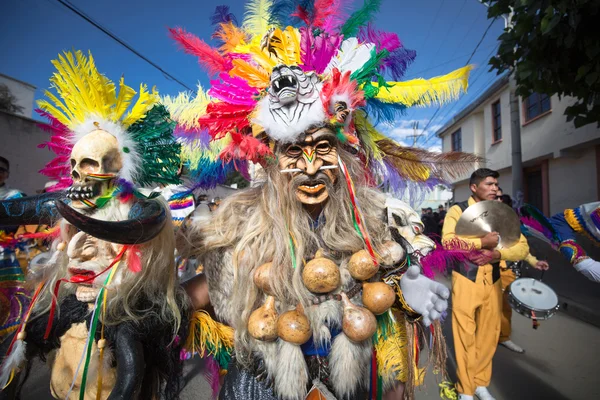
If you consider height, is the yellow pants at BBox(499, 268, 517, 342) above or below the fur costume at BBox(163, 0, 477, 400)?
below

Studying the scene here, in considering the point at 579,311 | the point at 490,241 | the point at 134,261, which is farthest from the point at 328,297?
the point at 579,311

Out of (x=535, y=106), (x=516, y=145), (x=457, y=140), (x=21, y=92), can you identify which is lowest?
(x=516, y=145)

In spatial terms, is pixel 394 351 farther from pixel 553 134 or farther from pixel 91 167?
pixel 553 134

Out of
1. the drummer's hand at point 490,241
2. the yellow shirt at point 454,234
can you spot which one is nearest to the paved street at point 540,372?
the yellow shirt at point 454,234

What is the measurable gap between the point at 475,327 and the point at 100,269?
304cm

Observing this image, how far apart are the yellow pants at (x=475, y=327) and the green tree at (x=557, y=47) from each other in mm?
2085

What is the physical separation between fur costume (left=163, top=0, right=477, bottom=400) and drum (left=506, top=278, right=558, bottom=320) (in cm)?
220

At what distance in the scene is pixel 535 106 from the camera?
9.66m

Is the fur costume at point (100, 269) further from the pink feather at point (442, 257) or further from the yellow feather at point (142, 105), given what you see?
the pink feather at point (442, 257)

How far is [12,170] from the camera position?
27.3ft

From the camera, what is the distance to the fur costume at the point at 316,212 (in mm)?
1337

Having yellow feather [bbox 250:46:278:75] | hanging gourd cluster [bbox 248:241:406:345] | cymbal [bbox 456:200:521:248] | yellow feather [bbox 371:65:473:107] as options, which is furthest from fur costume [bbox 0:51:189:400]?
cymbal [bbox 456:200:521:248]

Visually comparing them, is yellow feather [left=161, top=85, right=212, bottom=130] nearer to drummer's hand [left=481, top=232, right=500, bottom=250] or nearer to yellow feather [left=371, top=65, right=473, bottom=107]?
yellow feather [left=371, top=65, right=473, bottom=107]

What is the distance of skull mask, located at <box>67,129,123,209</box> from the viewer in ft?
4.14
